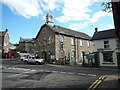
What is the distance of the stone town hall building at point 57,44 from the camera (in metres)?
27.3

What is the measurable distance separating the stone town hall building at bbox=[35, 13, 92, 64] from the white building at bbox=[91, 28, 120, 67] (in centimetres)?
658

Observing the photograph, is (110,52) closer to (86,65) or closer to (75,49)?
(86,65)

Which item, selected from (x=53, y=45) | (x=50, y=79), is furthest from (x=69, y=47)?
(x=50, y=79)

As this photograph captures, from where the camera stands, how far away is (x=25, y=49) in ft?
232

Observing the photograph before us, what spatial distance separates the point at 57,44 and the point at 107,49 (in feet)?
38.8

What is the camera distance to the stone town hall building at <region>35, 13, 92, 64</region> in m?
27.3

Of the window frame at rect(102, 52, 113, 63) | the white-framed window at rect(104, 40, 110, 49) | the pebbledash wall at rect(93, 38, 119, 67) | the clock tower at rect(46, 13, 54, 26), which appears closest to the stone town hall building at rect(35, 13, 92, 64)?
the clock tower at rect(46, 13, 54, 26)

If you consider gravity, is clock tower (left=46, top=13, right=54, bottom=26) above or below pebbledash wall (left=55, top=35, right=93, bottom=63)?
above

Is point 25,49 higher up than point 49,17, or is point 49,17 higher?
point 49,17

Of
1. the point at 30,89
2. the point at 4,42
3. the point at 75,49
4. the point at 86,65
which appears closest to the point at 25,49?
the point at 4,42

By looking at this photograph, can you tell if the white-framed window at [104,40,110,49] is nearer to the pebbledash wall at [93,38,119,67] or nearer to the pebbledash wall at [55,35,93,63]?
the pebbledash wall at [93,38,119,67]

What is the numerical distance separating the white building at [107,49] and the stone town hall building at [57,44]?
21.6 feet

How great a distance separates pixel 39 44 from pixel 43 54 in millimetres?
3461

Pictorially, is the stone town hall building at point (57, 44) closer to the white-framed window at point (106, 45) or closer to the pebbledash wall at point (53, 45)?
the pebbledash wall at point (53, 45)
